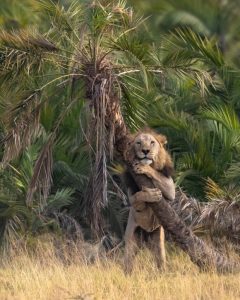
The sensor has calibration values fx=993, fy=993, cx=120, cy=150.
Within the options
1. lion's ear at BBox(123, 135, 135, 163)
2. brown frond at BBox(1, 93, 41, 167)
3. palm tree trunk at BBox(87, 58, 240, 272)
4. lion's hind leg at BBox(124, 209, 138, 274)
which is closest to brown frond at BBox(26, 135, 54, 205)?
brown frond at BBox(1, 93, 41, 167)

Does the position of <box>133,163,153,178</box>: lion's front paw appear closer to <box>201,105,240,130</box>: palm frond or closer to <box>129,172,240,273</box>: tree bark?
<box>129,172,240,273</box>: tree bark

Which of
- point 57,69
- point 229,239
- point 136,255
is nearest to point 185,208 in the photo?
point 229,239

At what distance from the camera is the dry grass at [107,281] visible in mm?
11062

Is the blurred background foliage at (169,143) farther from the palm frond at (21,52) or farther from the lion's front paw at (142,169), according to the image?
the lion's front paw at (142,169)

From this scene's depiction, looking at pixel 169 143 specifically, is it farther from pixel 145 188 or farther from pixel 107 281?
pixel 107 281

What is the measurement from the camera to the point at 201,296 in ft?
36.0

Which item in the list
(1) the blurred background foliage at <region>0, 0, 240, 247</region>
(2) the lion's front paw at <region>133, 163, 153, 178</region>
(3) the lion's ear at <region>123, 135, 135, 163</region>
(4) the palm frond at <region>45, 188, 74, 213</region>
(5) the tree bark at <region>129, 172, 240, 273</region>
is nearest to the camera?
(2) the lion's front paw at <region>133, 163, 153, 178</region>

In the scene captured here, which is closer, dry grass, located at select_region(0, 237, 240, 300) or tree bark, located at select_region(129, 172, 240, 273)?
dry grass, located at select_region(0, 237, 240, 300)

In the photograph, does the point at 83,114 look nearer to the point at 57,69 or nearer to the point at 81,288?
the point at 57,69

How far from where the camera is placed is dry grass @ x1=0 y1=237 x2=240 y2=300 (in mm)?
11062

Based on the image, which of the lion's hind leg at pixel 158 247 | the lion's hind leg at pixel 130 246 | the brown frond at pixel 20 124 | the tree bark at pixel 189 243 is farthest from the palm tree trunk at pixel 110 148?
the brown frond at pixel 20 124

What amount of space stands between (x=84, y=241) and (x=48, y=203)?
807 mm

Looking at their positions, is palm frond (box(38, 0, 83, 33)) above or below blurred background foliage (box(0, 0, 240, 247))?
above

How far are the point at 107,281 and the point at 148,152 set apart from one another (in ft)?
5.69
